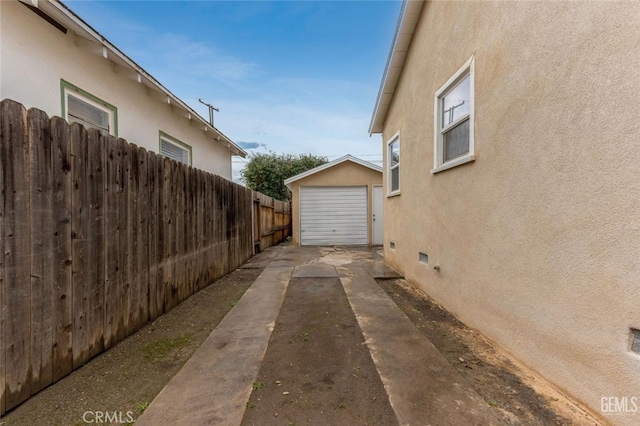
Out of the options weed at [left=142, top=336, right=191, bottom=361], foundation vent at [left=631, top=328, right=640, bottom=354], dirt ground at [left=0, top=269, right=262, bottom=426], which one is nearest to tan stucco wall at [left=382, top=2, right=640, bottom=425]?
foundation vent at [left=631, top=328, right=640, bottom=354]

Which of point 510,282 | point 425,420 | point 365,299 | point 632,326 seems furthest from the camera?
point 365,299

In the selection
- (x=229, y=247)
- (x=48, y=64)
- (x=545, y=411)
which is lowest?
(x=545, y=411)

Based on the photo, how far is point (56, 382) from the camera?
7.32 ft

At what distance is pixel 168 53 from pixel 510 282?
11.0 m

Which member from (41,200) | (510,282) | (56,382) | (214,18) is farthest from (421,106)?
(214,18)

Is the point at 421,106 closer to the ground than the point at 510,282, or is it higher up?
higher up

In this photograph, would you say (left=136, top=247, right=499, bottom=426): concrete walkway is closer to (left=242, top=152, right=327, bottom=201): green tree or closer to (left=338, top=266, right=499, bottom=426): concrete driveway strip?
(left=338, top=266, right=499, bottom=426): concrete driveway strip

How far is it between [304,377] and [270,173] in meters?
19.3

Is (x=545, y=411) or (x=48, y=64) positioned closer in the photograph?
(x=545, y=411)

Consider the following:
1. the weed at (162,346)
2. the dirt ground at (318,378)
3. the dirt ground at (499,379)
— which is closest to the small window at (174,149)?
the weed at (162,346)

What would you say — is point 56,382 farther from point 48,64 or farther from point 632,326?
Answer: point 632,326

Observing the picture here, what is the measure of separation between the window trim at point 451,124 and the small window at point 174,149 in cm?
539

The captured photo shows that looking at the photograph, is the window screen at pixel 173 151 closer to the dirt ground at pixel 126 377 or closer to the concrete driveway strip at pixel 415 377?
the dirt ground at pixel 126 377

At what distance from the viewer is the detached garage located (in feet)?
38.7
